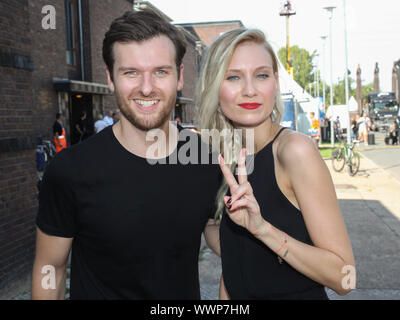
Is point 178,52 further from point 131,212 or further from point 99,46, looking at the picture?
point 99,46

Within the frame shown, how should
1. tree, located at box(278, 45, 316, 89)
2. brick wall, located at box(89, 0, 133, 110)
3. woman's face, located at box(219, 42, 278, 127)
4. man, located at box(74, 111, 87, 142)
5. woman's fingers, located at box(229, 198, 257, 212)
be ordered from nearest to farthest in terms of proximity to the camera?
woman's fingers, located at box(229, 198, 257, 212), woman's face, located at box(219, 42, 278, 127), man, located at box(74, 111, 87, 142), brick wall, located at box(89, 0, 133, 110), tree, located at box(278, 45, 316, 89)

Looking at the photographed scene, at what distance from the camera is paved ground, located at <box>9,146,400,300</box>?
523 cm

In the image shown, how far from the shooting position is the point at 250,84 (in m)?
2.36

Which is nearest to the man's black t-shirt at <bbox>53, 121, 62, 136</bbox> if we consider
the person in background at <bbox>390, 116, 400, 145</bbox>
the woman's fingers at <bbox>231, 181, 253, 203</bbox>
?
the woman's fingers at <bbox>231, 181, 253, 203</bbox>

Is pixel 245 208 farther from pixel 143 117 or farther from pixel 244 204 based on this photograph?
pixel 143 117

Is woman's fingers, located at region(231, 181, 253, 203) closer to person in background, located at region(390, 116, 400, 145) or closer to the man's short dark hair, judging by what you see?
the man's short dark hair

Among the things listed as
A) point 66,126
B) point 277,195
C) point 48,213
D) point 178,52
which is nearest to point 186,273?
point 277,195

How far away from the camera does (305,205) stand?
6.51 feet

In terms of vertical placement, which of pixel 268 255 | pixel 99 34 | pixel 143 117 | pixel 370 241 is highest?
pixel 99 34

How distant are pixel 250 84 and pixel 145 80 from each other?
0.59 meters

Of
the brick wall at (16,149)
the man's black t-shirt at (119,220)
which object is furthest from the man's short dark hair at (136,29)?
the brick wall at (16,149)

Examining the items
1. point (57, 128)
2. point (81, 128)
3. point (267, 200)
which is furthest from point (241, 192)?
point (81, 128)

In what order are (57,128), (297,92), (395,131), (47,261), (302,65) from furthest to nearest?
1. (302,65)
2. (395,131)
3. (297,92)
4. (57,128)
5. (47,261)

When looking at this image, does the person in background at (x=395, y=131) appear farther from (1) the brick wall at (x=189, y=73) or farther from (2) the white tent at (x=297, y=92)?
(1) the brick wall at (x=189, y=73)
